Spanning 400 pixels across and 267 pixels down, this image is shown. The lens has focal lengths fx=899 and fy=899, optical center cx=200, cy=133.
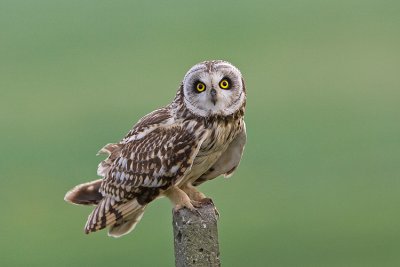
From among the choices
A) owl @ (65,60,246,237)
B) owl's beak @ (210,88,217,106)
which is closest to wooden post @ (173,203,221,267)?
owl @ (65,60,246,237)

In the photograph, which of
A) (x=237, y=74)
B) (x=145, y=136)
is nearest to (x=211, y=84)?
(x=237, y=74)

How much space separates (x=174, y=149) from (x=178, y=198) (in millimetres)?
233

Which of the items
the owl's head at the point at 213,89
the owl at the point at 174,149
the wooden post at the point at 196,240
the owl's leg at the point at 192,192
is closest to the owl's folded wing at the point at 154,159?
the owl at the point at 174,149

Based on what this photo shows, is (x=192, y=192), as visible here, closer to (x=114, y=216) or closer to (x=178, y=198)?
(x=178, y=198)

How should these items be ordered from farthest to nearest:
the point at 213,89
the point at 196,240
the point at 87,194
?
the point at 87,194, the point at 213,89, the point at 196,240

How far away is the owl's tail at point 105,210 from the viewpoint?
4253 mm

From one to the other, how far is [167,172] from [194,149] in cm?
17

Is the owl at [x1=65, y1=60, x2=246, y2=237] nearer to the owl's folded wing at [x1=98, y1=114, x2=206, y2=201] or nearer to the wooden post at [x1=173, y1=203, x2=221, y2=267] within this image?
the owl's folded wing at [x1=98, y1=114, x2=206, y2=201]

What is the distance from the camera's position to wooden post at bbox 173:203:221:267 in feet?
11.9

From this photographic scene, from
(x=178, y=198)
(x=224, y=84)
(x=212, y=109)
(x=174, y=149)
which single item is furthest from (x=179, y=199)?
(x=224, y=84)

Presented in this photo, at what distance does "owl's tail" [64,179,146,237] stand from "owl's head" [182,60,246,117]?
1.87 feet

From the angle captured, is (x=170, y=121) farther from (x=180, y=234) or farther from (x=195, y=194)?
(x=180, y=234)

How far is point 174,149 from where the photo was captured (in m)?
4.23

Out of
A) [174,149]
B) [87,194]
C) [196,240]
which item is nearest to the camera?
[196,240]
